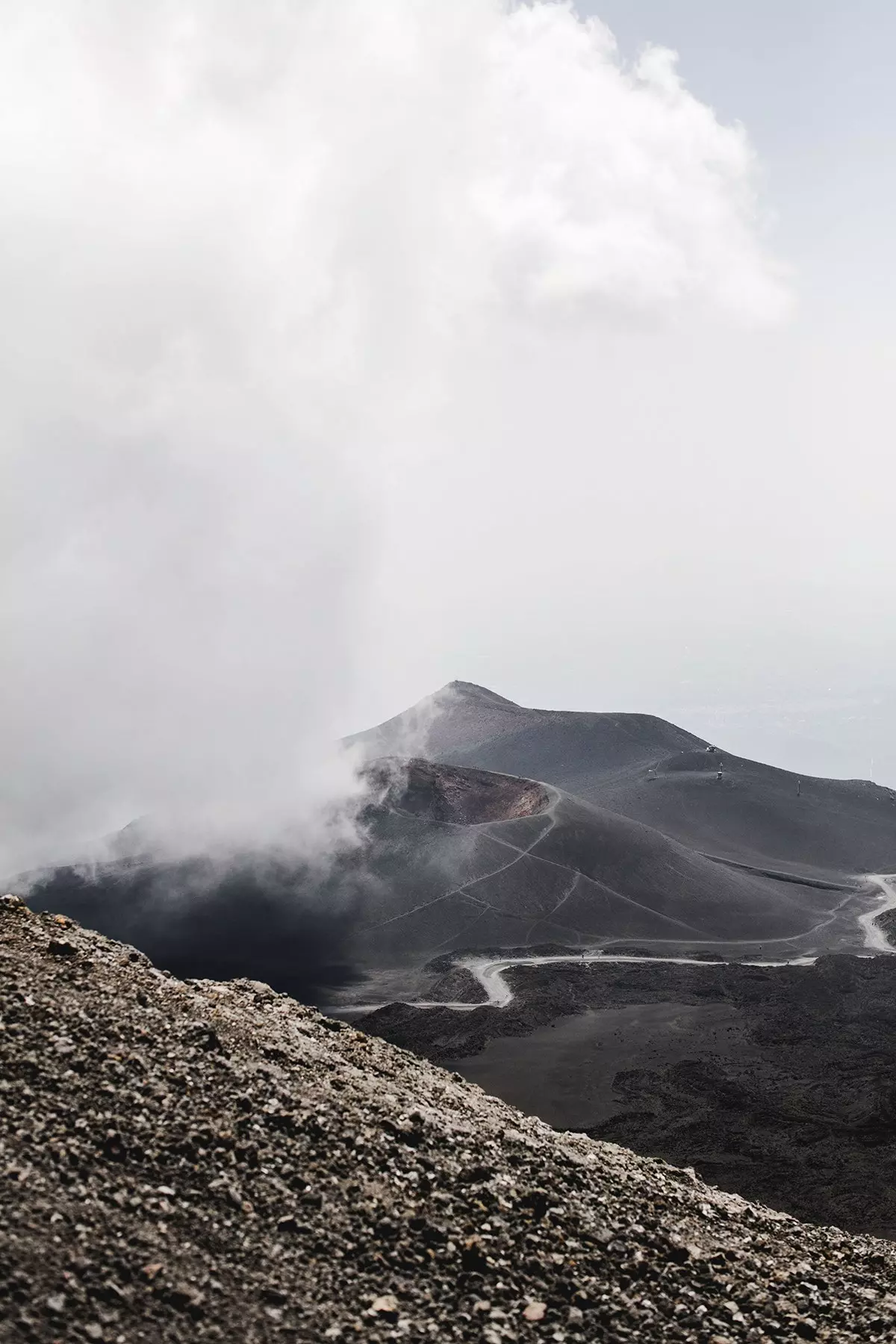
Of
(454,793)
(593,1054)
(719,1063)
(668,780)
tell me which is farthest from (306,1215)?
(668,780)

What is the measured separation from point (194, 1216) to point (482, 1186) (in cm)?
351

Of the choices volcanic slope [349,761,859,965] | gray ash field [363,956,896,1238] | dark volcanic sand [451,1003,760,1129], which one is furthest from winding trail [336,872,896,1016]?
dark volcanic sand [451,1003,760,1129]

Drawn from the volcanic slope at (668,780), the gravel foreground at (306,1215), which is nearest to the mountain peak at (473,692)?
the volcanic slope at (668,780)

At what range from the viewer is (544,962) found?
57031 millimetres

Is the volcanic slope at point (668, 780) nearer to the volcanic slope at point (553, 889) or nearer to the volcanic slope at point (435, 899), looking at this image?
the volcanic slope at point (435, 899)

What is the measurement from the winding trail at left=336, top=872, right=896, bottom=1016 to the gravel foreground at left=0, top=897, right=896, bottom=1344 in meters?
34.4

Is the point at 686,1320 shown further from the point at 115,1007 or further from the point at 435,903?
the point at 435,903

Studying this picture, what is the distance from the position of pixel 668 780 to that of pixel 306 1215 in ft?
302

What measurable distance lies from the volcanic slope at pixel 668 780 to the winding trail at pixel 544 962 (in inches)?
685

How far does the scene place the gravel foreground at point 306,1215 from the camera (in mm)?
9359

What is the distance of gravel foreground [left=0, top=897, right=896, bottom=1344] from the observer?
9.36 m

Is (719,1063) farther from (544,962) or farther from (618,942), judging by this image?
(618,942)

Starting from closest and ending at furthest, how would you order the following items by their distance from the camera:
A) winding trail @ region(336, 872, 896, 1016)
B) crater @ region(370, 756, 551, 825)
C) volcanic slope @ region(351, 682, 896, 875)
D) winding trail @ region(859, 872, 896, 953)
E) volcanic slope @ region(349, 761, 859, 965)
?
winding trail @ region(336, 872, 896, 1016), volcanic slope @ region(349, 761, 859, 965), winding trail @ region(859, 872, 896, 953), crater @ region(370, 756, 551, 825), volcanic slope @ region(351, 682, 896, 875)

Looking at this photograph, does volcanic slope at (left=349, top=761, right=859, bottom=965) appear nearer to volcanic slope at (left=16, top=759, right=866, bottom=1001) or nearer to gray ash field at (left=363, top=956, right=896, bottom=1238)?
volcanic slope at (left=16, top=759, right=866, bottom=1001)
